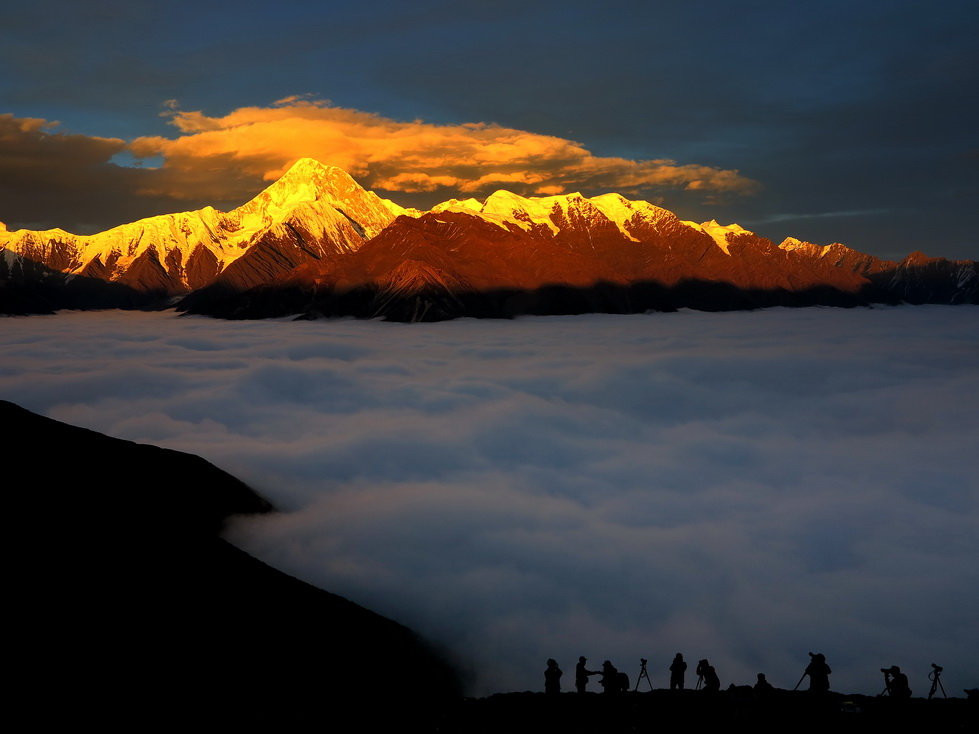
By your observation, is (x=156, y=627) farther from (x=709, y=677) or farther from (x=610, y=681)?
(x=709, y=677)

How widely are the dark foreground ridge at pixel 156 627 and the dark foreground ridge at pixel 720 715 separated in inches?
285

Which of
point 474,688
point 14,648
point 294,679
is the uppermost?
point 14,648

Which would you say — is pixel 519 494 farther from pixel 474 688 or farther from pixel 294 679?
pixel 294 679

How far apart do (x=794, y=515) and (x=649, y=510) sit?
3755 cm

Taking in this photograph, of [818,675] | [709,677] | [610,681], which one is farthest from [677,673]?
[818,675]

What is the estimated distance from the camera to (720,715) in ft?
115

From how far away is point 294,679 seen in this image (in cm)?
4619

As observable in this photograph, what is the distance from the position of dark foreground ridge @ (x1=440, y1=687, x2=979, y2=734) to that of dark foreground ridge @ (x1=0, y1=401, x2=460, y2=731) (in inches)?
285

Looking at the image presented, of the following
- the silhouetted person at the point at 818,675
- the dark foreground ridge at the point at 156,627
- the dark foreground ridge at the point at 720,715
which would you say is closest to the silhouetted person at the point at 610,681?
the dark foreground ridge at the point at 720,715

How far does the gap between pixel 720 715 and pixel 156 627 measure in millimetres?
34844

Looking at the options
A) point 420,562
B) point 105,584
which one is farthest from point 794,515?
point 105,584

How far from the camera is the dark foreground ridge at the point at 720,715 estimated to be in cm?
3359

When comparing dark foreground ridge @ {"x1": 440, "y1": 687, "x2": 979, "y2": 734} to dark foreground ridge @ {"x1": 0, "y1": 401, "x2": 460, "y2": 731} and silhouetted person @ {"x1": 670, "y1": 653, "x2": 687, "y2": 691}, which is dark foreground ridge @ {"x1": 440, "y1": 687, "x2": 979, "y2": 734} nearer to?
silhouetted person @ {"x1": 670, "y1": 653, "x2": 687, "y2": 691}

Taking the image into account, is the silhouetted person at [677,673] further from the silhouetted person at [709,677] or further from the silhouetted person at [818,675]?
the silhouetted person at [818,675]
